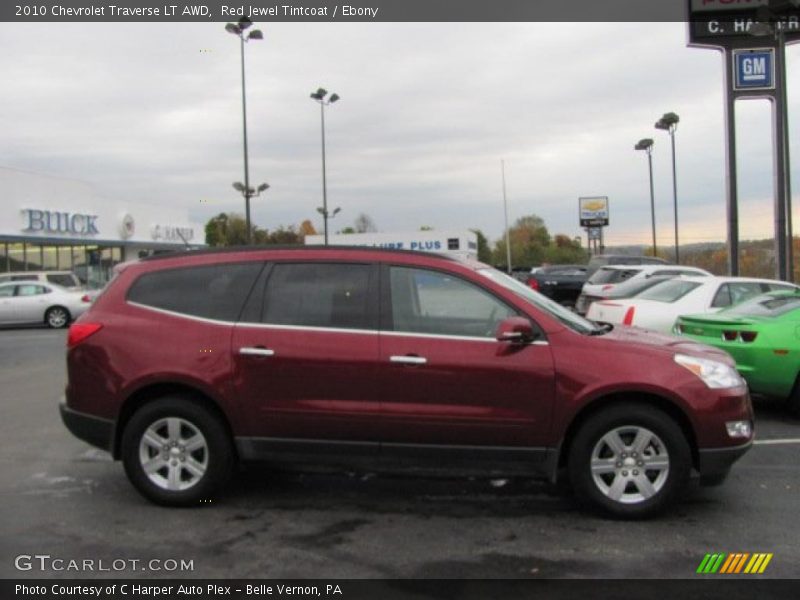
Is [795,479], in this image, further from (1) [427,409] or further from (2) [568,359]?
(1) [427,409]

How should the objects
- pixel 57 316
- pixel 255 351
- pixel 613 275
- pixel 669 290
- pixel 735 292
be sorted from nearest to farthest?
pixel 255 351, pixel 735 292, pixel 669 290, pixel 613 275, pixel 57 316

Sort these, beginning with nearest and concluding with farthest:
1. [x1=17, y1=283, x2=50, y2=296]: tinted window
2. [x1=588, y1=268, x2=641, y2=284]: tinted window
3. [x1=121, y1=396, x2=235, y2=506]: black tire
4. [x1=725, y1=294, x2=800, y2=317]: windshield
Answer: [x1=121, y1=396, x2=235, y2=506]: black tire < [x1=725, y1=294, x2=800, y2=317]: windshield < [x1=588, y1=268, x2=641, y2=284]: tinted window < [x1=17, y1=283, x2=50, y2=296]: tinted window

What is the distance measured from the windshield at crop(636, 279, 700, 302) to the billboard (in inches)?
2179

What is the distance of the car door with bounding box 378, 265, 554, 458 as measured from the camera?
15.4 feet

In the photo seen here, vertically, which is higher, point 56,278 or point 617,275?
point 56,278

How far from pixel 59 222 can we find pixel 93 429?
30324 mm

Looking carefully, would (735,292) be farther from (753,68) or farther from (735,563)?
(753,68)

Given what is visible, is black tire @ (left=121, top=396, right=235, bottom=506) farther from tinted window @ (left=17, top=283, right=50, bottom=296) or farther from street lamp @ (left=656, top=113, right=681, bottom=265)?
street lamp @ (left=656, top=113, right=681, bottom=265)

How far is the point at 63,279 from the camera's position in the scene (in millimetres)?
22109

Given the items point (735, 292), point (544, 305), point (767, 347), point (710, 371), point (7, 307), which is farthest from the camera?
point (7, 307)

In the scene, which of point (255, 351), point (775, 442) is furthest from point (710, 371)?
point (255, 351)

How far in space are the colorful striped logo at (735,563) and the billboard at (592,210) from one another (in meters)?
62.5

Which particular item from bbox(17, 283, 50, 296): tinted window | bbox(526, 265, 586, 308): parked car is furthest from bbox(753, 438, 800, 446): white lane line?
bbox(17, 283, 50, 296): tinted window

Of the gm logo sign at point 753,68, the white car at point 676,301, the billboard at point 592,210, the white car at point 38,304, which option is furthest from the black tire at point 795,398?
the billboard at point 592,210
